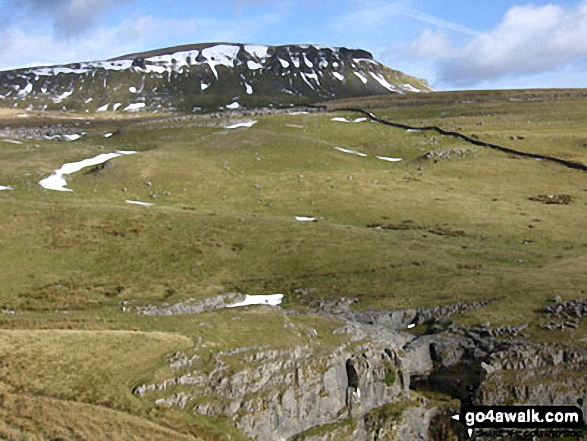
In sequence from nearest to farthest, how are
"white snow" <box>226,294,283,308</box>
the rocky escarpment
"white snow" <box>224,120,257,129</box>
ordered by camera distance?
the rocky escarpment < "white snow" <box>226,294,283,308</box> < "white snow" <box>224,120,257,129</box>

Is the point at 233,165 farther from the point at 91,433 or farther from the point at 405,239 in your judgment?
the point at 91,433

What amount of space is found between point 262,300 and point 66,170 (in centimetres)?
5426

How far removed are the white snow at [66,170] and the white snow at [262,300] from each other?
42824mm

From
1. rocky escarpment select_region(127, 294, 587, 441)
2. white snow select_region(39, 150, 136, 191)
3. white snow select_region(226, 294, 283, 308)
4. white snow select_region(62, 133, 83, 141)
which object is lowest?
rocky escarpment select_region(127, 294, 587, 441)

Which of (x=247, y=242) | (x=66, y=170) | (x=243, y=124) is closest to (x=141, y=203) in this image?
(x=66, y=170)

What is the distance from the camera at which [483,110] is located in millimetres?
173500

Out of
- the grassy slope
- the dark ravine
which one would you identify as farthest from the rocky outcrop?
the dark ravine

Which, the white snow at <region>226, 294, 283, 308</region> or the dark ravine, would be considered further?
the dark ravine

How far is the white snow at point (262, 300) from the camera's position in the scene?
4566cm

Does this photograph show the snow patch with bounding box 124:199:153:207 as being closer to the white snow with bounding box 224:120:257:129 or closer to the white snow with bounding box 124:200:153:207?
the white snow with bounding box 124:200:153:207

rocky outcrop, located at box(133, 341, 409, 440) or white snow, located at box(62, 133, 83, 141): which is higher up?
white snow, located at box(62, 133, 83, 141)

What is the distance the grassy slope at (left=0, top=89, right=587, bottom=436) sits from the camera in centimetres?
3434

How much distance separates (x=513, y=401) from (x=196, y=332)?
17652 millimetres

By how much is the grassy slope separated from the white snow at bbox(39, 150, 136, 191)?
5.97 ft
